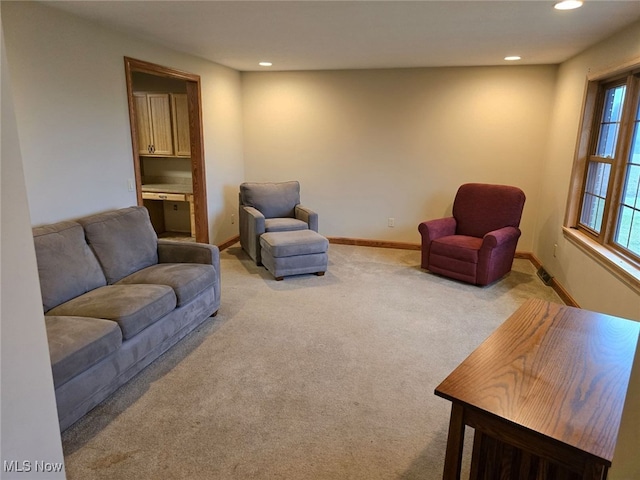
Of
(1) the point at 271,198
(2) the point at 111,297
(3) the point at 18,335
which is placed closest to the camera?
(3) the point at 18,335

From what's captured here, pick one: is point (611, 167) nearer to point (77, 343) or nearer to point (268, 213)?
point (268, 213)

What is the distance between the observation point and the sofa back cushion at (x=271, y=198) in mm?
5008

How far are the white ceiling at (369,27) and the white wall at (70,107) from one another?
0.18 metres

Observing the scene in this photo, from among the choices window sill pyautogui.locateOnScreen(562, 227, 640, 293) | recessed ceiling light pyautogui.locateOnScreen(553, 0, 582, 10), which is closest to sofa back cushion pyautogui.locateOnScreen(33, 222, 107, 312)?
recessed ceiling light pyautogui.locateOnScreen(553, 0, 582, 10)

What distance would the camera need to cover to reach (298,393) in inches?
94.2

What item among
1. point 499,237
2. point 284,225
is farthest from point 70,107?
point 499,237

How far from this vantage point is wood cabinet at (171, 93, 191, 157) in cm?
527

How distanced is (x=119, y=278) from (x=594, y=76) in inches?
167

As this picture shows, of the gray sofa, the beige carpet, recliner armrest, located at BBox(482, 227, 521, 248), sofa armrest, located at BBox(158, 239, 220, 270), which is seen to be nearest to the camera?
the beige carpet

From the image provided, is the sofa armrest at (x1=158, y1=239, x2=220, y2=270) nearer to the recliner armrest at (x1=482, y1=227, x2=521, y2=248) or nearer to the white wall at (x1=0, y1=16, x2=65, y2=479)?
the white wall at (x1=0, y1=16, x2=65, y2=479)

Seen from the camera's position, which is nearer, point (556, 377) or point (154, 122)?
point (556, 377)

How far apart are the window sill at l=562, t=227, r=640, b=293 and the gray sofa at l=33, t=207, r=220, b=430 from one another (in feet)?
9.65

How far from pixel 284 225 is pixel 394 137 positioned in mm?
1914

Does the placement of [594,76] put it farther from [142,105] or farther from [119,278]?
[142,105]
